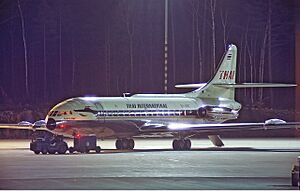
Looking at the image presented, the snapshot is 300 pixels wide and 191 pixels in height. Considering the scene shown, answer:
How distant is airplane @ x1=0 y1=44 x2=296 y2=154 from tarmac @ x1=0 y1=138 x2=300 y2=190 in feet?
9.92

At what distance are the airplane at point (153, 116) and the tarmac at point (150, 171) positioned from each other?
9.92 feet

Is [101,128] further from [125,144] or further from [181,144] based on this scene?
[181,144]

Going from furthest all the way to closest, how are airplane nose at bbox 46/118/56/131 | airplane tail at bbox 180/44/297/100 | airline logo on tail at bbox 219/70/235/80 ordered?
airline logo on tail at bbox 219/70/235/80
airplane tail at bbox 180/44/297/100
airplane nose at bbox 46/118/56/131

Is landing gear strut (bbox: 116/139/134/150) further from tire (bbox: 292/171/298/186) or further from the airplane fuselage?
tire (bbox: 292/171/298/186)

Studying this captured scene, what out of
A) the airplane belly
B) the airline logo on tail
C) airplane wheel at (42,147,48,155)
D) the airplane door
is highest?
the airline logo on tail

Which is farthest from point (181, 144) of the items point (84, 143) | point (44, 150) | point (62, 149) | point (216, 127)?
point (44, 150)

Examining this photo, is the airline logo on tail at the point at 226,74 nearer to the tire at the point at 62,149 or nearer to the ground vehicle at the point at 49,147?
the ground vehicle at the point at 49,147

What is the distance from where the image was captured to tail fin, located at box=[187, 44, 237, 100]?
160 ft

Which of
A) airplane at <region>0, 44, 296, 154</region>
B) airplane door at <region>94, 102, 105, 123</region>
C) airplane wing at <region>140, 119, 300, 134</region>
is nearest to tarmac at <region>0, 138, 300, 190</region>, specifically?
airplane wing at <region>140, 119, 300, 134</region>

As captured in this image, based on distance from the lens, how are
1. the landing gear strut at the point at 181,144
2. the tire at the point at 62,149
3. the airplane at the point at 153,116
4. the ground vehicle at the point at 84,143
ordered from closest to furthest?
the tire at the point at 62,149, the ground vehicle at the point at 84,143, the airplane at the point at 153,116, the landing gear strut at the point at 181,144

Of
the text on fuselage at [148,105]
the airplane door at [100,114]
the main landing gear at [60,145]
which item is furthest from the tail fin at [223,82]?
the main landing gear at [60,145]

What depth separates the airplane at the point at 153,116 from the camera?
41.4 meters

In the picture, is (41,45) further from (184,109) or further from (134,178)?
(134,178)

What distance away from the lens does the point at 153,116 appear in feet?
146
